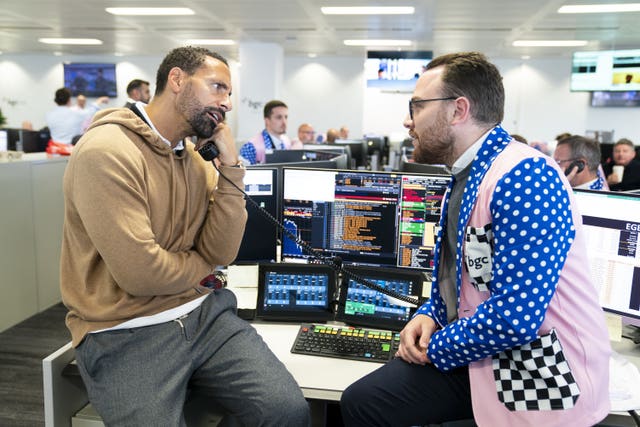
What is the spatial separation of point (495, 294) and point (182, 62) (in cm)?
116

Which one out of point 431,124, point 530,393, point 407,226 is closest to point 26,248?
point 407,226

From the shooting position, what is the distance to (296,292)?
1.84 m

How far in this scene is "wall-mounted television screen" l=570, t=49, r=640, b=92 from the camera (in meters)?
7.56

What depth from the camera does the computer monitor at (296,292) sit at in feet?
5.95

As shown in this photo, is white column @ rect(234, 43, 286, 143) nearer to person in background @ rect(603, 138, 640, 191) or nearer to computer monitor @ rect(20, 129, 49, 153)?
computer monitor @ rect(20, 129, 49, 153)

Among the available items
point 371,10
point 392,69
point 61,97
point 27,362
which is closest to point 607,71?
point 392,69

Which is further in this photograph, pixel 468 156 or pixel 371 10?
pixel 371 10

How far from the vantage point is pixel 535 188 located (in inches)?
45.6

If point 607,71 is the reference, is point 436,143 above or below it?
below

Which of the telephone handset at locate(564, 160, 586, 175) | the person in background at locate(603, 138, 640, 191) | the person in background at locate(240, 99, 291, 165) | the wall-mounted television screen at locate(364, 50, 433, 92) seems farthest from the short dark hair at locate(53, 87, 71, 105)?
the person in background at locate(603, 138, 640, 191)

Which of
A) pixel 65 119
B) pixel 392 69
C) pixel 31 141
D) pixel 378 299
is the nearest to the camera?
pixel 378 299

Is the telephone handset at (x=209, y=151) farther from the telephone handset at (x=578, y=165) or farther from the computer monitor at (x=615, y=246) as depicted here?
the telephone handset at (x=578, y=165)

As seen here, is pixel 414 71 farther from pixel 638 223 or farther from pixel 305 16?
pixel 638 223

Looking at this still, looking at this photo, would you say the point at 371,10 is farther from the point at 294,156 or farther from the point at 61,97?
the point at 61,97
